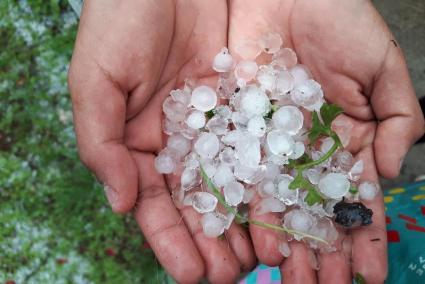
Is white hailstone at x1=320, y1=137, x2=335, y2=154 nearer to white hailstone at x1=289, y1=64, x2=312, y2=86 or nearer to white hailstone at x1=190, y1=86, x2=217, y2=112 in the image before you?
white hailstone at x1=289, y1=64, x2=312, y2=86

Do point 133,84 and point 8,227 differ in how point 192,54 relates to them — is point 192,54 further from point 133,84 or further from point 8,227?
point 8,227

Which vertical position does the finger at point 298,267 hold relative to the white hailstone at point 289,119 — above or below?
below

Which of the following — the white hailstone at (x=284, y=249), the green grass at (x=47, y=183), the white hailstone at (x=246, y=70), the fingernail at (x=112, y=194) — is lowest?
the green grass at (x=47, y=183)

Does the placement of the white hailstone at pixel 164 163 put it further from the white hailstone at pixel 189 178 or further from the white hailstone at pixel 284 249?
the white hailstone at pixel 284 249

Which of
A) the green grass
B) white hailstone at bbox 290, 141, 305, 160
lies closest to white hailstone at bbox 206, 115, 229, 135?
white hailstone at bbox 290, 141, 305, 160

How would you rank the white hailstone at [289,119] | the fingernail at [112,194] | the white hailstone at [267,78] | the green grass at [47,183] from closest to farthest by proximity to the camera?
the fingernail at [112,194] → the white hailstone at [289,119] → the white hailstone at [267,78] → the green grass at [47,183]

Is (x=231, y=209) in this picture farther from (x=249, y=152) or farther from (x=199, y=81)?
(x=199, y=81)

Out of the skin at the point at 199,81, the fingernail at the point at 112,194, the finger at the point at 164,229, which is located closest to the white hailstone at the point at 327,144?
the skin at the point at 199,81

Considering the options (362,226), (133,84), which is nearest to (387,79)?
(362,226)
